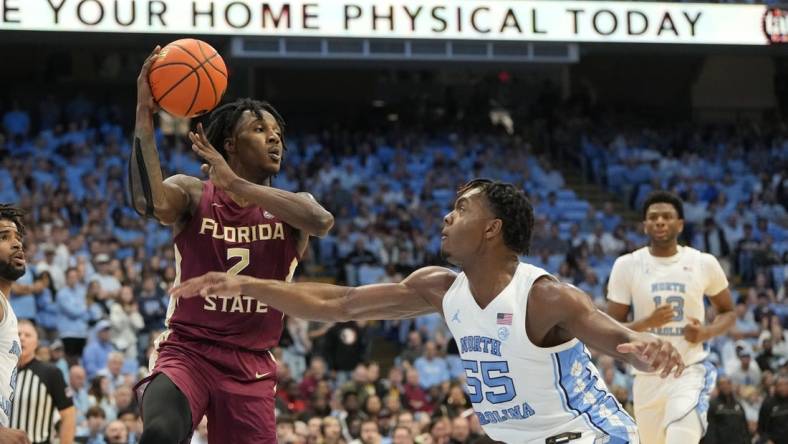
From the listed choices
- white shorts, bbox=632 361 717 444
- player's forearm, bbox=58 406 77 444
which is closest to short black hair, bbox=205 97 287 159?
player's forearm, bbox=58 406 77 444

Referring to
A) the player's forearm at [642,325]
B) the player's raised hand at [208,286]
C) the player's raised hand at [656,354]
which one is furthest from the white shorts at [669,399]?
the player's raised hand at [208,286]

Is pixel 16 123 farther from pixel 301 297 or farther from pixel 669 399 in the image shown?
pixel 301 297

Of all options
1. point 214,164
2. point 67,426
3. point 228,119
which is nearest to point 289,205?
point 214,164

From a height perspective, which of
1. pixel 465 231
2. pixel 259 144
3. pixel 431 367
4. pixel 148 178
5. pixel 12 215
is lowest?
pixel 431 367

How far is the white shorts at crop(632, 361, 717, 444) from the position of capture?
7633 mm

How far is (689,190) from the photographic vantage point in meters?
20.2

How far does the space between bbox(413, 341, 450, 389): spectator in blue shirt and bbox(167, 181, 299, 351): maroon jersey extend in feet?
28.6

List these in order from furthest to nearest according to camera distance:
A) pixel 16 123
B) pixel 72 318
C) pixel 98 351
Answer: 1. pixel 16 123
2. pixel 72 318
3. pixel 98 351

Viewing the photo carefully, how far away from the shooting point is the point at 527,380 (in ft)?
15.9

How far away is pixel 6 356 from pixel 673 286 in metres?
4.61

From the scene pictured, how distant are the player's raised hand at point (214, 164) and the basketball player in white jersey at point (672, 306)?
341 cm

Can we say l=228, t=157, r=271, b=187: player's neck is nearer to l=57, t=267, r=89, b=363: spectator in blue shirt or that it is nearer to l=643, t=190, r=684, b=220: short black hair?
l=643, t=190, r=684, b=220: short black hair

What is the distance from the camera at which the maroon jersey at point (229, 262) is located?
5.67 meters

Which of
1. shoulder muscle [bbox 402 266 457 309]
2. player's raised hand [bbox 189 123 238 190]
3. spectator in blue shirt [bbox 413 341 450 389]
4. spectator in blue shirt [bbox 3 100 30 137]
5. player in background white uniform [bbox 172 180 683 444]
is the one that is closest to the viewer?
player in background white uniform [bbox 172 180 683 444]
